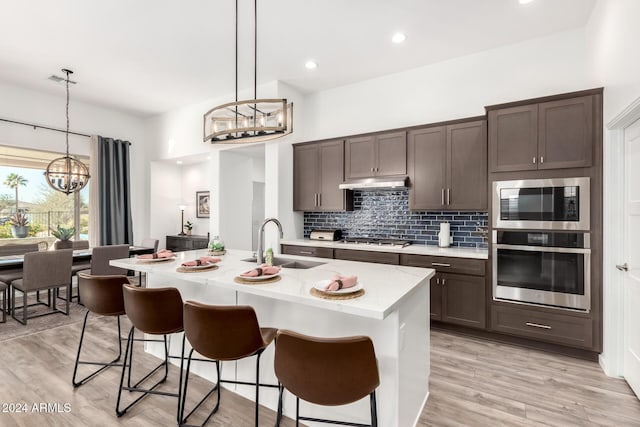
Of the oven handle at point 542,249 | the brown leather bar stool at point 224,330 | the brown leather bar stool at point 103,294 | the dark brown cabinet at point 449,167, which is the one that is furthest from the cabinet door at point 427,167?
the brown leather bar stool at point 103,294

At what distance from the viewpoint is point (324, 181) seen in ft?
15.7

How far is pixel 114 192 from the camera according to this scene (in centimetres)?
601

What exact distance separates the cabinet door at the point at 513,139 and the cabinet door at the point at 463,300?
1211mm

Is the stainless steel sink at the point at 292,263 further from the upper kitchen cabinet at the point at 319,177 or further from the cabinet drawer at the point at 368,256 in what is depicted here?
the upper kitchen cabinet at the point at 319,177

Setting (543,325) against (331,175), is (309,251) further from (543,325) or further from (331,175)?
(543,325)

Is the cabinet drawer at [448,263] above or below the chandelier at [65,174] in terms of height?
below

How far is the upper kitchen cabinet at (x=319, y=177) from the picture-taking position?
465 centimetres

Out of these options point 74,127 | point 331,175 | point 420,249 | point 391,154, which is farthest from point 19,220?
point 420,249

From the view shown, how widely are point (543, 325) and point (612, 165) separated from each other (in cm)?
154

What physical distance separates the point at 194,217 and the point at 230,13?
4.71 m

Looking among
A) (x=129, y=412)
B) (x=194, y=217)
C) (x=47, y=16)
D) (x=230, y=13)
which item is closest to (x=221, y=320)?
(x=129, y=412)

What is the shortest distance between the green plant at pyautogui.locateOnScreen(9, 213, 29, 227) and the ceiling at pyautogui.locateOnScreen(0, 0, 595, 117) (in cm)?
203

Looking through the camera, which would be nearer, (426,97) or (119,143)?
(426,97)

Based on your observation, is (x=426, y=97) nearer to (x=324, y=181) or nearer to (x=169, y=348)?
(x=324, y=181)
